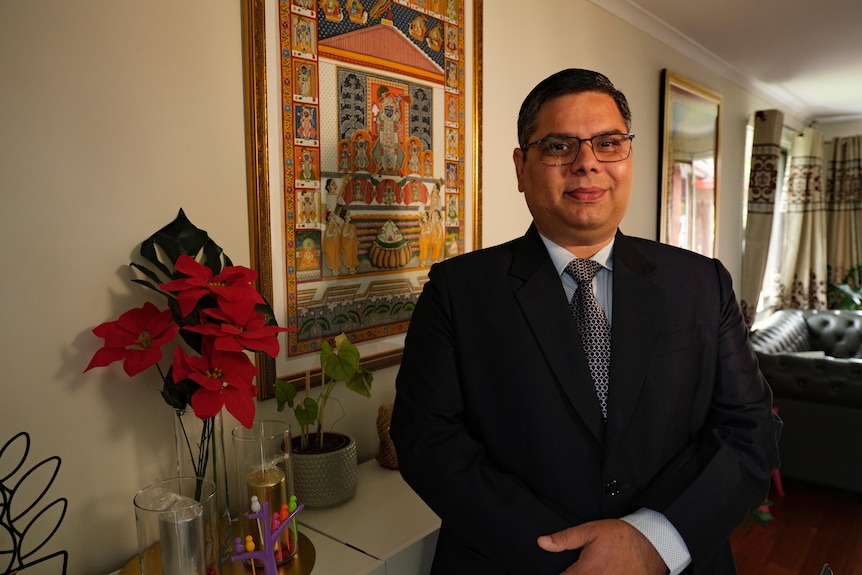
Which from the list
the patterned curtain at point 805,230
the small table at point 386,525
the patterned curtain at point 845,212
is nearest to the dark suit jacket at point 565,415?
the small table at point 386,525

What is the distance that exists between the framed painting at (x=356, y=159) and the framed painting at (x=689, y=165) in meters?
1.64

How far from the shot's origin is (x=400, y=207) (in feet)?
5.83

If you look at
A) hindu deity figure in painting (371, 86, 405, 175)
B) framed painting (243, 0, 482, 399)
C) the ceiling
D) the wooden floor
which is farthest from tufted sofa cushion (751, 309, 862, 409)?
hindu deity figure in painting (371, 86, 405, 175)

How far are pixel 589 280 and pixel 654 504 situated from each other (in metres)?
0.40

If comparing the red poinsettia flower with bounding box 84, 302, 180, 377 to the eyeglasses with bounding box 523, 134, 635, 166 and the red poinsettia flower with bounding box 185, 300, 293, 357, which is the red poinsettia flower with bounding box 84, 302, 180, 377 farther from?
the eyeglasses with bounding box 523, 134, 635, 166

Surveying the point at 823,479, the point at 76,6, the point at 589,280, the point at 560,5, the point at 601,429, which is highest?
the point at 560,5

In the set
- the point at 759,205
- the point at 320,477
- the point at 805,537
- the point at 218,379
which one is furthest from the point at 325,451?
the point at 759,205

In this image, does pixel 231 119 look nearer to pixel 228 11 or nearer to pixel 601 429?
pixel 228 11

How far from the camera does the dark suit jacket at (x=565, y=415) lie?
1027 mm

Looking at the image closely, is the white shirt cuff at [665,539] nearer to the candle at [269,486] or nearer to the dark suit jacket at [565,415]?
the dark suit jacket at [565,415]

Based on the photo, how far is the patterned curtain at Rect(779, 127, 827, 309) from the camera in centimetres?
543

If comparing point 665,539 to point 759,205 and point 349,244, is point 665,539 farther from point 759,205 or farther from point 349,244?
point 759,205

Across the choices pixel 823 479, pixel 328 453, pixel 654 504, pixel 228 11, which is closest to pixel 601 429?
pixel 654 504

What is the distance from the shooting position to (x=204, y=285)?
110cm
